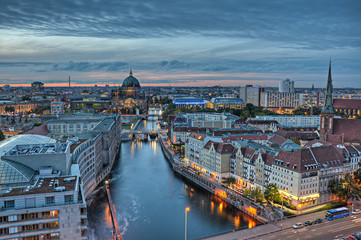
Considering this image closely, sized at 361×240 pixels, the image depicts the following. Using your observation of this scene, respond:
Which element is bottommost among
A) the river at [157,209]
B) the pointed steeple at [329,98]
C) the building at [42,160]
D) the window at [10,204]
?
the river at [157,209]

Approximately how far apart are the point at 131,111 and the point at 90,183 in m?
103

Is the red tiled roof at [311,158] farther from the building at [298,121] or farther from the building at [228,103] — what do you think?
the building at [228,103]

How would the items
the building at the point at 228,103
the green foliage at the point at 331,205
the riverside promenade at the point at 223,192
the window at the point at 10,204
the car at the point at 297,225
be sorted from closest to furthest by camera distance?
the window at the point at 10,204
the car at the point at 297,225
the riverside promenade at the point at 223,192
the green foliage at the point at 331,205
the building at the point at 228,103

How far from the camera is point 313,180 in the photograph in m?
33.5

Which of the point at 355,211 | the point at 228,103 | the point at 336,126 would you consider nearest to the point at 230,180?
the point at 355,211

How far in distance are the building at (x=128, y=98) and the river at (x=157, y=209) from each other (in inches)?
3819

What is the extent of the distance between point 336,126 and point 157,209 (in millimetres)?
36213

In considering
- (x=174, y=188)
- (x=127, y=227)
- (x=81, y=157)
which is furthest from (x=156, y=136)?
(x=127, y=227)

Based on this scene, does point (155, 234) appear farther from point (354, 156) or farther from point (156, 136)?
point (156, 136)

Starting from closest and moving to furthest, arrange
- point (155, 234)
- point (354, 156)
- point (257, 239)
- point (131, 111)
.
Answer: point (257, 239) → point (155, 234) → point (354, 156) → point (131, 111)

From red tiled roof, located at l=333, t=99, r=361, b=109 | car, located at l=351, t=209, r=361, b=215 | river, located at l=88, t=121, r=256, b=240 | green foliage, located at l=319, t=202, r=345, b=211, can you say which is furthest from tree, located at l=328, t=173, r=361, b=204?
red tiled roof, located at l=333, t=99, r=361, b=109

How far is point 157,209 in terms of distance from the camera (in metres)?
34.7

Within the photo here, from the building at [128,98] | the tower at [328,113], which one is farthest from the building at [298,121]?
the building at [128,98]

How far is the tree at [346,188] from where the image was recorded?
3388 cm
